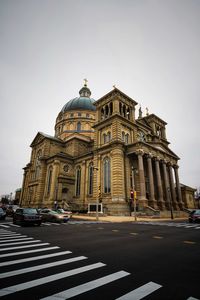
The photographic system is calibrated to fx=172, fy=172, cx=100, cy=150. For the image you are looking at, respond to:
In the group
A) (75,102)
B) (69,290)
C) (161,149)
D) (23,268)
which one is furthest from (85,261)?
(75,102)

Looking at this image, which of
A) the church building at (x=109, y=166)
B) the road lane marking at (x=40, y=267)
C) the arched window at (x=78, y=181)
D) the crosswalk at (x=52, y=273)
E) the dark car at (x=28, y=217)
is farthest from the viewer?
the arched window at (x=78, y=181)

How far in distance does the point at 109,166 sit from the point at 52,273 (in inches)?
1204

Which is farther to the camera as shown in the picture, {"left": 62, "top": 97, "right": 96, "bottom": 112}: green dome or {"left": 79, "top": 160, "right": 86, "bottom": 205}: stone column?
{"left": 62, "top": 97, "right": 96, "bottom": 112}: green dome

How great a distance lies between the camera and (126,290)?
3289 millimetres

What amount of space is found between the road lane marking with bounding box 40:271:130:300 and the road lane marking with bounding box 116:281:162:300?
64 cm

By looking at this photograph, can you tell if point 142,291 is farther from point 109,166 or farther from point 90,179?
point 90,179

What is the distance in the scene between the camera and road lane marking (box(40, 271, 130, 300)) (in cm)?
299

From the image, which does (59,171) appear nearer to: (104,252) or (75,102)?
(75,102)

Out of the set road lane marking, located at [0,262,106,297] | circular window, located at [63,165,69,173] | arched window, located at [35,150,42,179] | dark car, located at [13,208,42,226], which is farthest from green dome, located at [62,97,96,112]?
road lane marking, located at [0,262,106,297]

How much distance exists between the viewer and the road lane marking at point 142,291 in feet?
9.90

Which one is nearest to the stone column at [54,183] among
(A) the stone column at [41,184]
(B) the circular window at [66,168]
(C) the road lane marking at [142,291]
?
(B) the circular window at [66,168]

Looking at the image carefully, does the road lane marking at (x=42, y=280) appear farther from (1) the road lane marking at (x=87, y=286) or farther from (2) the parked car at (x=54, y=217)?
(2) the parked car at (x=54, y=217)

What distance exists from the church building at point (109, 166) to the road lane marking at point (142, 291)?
74.1ft

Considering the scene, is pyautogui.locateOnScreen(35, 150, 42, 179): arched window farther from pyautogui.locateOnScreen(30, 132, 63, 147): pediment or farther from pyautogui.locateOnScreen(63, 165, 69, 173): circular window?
pyautogui.locateOnScreen(63, 165, 69, 173): circular window
